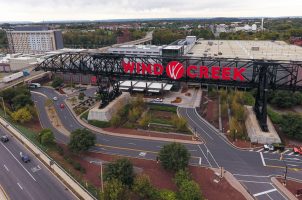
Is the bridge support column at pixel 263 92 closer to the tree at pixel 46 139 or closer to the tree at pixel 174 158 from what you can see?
the tree at pixel 174 158

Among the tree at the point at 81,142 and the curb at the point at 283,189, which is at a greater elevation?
the tree at the point at 81,142

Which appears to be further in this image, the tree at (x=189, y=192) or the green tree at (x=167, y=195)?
the green tree at (x=167, y=195)

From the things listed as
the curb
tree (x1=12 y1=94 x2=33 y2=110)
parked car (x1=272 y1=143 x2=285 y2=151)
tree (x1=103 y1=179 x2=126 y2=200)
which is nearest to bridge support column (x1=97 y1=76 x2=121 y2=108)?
tree (x1=12 y1=94 x2=33 y2=110)

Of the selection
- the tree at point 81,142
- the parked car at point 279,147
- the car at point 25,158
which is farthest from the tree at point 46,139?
the parked car at point 279,147

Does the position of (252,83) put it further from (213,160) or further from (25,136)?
(25,136)

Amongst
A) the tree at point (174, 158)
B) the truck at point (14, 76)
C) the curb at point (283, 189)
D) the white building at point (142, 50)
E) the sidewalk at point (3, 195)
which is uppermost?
the white building at point (142, 50)

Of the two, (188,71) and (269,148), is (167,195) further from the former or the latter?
(188,71)
